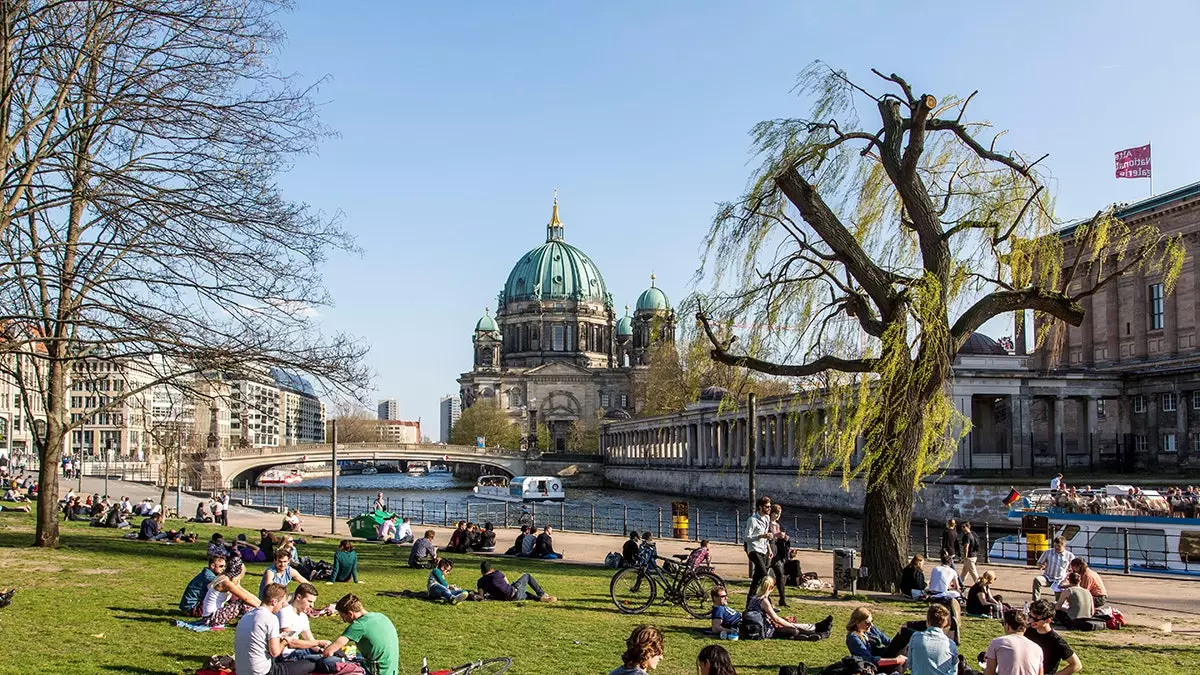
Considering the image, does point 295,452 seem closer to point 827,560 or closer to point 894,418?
point 827,560

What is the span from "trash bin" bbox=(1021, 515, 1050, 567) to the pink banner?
37.6m

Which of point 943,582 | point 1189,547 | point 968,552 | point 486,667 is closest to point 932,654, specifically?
point 486,667

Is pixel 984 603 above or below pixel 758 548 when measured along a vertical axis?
below

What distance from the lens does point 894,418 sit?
22141 mm

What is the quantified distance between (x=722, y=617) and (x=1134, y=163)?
5878cm

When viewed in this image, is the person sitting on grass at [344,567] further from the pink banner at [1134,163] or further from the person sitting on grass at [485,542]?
the pink banner at [1134,163]

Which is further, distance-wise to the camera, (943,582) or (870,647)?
(943,582)

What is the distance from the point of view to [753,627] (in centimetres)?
1623

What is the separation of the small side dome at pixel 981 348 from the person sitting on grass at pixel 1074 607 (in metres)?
48.0

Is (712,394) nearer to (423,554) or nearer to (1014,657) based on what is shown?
(423,554)

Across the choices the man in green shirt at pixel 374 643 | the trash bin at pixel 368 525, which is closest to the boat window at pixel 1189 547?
the trash bin at pixel 368 525

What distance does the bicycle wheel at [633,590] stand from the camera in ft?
61.5

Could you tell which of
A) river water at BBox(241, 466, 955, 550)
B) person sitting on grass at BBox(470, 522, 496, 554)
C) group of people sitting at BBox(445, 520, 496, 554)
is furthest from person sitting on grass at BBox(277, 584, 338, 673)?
river water at BBox(241, 466, 955, 550)

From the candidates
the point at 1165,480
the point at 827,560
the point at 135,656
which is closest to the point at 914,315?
the point at 827,560
